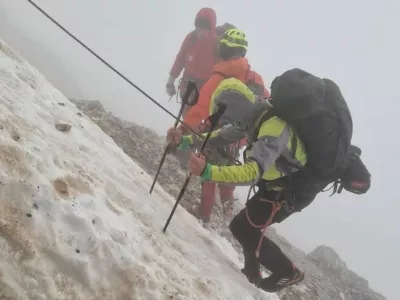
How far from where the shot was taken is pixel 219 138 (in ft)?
22.9

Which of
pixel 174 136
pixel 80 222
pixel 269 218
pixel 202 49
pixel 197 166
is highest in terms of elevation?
pixel 197 166

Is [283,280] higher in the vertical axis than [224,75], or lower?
lower

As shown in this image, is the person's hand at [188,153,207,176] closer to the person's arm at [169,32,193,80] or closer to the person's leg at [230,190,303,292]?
the person's leg at [230,190,303,292]

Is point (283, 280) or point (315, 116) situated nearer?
point (315, 116)

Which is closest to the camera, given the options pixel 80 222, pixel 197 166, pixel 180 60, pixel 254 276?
pixel 80 222

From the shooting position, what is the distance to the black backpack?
4664 millimetres

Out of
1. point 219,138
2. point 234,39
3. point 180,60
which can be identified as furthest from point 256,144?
point 180,60

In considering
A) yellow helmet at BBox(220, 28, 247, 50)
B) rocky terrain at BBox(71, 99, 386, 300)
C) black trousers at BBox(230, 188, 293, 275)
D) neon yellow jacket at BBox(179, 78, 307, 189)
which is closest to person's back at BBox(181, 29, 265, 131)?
yellow helmet at BBox(220, 28, 247, 50)

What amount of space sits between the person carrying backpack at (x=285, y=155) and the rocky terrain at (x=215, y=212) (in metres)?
3.37

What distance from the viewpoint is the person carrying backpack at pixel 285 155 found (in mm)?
4680

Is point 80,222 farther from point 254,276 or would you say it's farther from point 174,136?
point 254,276

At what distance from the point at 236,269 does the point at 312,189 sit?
214cm

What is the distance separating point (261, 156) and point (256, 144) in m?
0.15

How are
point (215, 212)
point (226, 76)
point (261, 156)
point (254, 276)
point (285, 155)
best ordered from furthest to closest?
1. point (215, 212)
2. point (226, 76)
3. point (254, 276)
4. point (285, 155)
5. point (261, 156)
